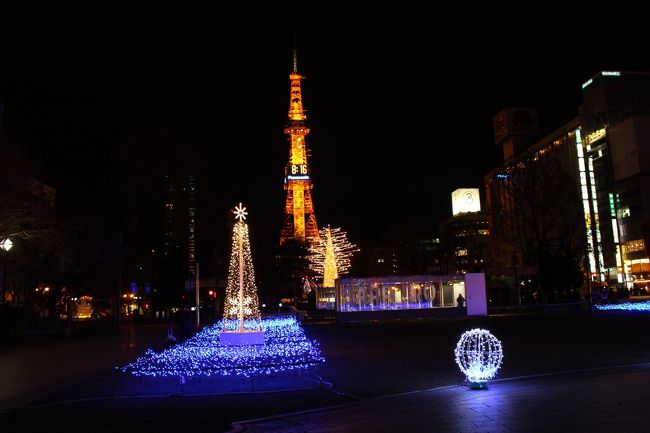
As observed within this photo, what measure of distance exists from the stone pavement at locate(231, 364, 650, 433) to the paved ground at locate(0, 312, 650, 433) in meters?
0.01

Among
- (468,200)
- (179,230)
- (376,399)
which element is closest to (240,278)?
(376,399)

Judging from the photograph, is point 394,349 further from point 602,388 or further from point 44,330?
point 44,330

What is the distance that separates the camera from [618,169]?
230 feet

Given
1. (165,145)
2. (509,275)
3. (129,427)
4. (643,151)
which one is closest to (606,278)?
(643,151)

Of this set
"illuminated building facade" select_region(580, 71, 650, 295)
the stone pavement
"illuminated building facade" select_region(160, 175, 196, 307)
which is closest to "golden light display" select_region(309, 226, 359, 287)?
"illuminated building facade" select_region(160, 175, 196, 307)

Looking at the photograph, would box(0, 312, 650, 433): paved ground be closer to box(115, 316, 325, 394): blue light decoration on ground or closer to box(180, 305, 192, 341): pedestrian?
box(115, 316, 325, 394): blue light decoration on ground

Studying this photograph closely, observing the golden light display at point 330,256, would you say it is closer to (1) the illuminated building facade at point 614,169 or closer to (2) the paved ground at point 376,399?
(1) the illuminated building facade at point 614,169

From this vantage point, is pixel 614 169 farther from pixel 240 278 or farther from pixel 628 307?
pixel 240 278

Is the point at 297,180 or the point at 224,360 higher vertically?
the point at 297,180

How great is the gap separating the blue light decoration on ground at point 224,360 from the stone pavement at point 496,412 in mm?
2778

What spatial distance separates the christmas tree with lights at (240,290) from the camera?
18203mm

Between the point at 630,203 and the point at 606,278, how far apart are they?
420 inches

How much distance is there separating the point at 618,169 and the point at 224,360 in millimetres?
69385

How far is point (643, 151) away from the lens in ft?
220
